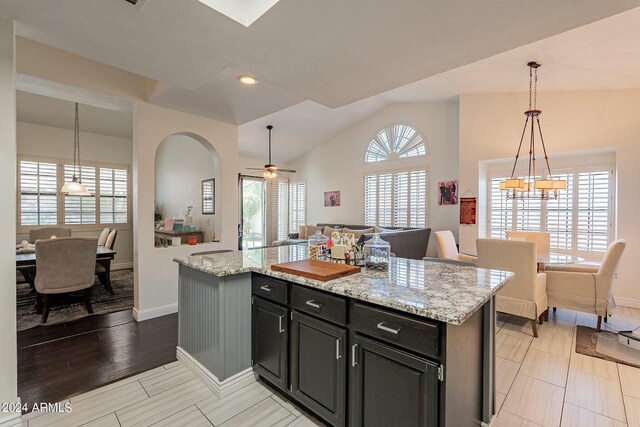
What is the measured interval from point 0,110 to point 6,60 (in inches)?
12.5

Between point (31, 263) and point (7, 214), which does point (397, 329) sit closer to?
point (7, 214)

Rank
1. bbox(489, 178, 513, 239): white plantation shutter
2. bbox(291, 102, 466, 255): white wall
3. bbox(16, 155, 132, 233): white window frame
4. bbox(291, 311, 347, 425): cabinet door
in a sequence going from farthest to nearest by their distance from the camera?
bbox(291, 102, 466, 255): white wall
bbox(16, 155, 132, 233): white window frame
bbox(489, 178, 513, 239): white plantation shutter
bbox(291, 311, 347, 425): cabinet door

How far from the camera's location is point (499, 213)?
5.20 meters

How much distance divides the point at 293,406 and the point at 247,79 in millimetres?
2694

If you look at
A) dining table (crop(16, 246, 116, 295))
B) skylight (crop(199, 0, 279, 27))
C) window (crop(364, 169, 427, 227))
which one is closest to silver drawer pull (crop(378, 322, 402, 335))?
skylight (crop(199, 0, 279, 27))

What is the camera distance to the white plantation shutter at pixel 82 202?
5.86m

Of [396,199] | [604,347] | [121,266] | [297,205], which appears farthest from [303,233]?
[604,347]

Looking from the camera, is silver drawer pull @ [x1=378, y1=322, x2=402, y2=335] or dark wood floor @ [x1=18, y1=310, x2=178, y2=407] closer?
silver drawer pull @ [x1=378, y1=322, x2=402, y2=335]

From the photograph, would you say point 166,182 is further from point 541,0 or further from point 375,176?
point 541,0

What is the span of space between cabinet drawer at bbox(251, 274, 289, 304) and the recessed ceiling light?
177cm

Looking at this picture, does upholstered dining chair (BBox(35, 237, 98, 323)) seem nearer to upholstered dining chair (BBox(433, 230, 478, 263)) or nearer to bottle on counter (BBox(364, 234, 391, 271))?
bottle on counter (BBox(364, 234, 391, 271))

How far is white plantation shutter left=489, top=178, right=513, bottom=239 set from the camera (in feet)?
16.7

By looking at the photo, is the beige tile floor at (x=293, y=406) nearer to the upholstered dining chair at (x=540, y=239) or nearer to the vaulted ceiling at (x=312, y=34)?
the upholstered dining chair at (x=540, y=239)

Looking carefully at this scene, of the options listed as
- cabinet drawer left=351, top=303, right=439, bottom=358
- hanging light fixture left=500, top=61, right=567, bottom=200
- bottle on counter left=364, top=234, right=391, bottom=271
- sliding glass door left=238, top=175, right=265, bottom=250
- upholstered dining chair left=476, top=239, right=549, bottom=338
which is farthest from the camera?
sliding glass door left=238, top=175, right=265, bottom=250
